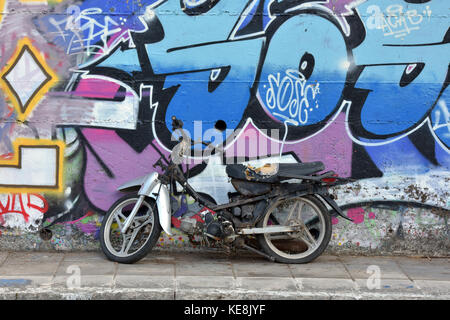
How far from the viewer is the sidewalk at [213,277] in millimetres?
5965

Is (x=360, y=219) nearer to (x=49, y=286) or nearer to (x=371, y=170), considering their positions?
(x=371, y=170)

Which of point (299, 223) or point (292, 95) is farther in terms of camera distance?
point (292, 95)

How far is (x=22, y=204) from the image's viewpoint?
24.2ft

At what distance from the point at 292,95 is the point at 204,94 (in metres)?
1.03

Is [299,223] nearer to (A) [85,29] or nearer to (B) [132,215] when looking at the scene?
(B) [132,215]

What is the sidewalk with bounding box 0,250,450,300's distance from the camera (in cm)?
596

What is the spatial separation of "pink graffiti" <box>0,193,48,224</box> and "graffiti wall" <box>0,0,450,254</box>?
0.01 metres

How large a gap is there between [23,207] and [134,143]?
1.50 m

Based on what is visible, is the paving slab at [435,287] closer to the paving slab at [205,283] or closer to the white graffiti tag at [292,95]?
the paving slab at [205,283]

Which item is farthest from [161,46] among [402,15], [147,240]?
[402,15]

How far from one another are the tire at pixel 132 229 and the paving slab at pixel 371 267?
7.07 feet

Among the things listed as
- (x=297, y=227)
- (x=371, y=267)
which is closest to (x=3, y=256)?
(x=297, y=227)

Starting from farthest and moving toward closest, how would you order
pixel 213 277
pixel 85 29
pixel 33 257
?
pixel 85 29
pixel 33 257
pixel 213 277

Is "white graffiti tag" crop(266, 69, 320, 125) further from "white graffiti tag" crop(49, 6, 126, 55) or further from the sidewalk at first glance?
"white graffiti tag" crop(49, 6, 126, 55)
